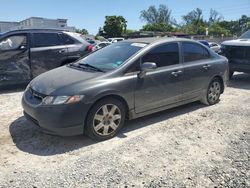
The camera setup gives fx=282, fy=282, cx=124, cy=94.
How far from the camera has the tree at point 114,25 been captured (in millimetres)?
58156

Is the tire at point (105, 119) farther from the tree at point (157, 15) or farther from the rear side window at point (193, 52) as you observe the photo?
the tree at point (157, 15)

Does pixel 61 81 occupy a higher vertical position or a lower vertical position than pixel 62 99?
higher

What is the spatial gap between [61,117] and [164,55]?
91.0 inches

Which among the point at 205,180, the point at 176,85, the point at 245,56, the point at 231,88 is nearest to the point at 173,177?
the point at 205,180

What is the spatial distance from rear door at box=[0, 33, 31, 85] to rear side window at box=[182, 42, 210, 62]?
4302mm

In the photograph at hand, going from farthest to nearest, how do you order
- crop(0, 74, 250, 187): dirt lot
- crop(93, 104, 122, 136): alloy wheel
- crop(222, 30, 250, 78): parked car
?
1. crop(222, 30, 250, 78): parked car
2. crop(93, 104, 122, 136): alloy wheel
3. crop(0, 74, 250, 187): dirt lot

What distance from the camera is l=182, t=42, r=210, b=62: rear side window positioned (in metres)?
5.60

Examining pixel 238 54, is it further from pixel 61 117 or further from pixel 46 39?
pixel 61 117

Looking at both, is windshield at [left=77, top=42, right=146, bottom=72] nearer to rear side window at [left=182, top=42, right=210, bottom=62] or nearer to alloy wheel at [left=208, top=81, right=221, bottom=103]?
rear side window at [left=182, top=42, right=210, bottom=62]

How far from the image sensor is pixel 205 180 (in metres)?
3.30

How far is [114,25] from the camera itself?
58406mm

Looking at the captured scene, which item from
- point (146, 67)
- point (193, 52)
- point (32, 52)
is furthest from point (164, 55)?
point (32, 52)

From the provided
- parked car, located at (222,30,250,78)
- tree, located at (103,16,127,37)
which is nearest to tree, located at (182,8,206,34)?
tree, located at (103,16,127,37)

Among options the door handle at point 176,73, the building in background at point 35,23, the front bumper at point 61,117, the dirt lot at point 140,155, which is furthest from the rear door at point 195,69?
the building in background at point 35,23
